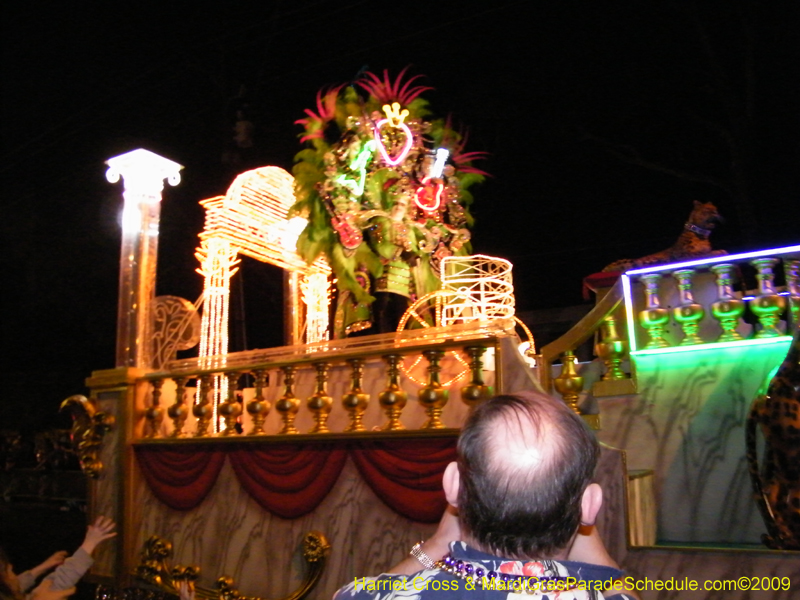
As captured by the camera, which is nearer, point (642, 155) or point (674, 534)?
point (674, 534)

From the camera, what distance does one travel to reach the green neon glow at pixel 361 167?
5.64 m

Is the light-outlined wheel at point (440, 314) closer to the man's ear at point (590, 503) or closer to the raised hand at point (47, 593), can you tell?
the raised hand at point (47, 593)

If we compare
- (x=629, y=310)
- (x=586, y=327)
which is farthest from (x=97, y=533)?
(x=629, y=310)

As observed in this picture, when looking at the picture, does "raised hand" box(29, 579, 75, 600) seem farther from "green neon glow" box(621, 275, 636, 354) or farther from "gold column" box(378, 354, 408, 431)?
"green neon glow" box(621, 275, 636, 354)

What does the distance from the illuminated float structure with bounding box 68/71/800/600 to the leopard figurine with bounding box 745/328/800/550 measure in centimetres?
16

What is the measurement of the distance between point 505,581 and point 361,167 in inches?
194

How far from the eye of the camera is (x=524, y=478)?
109 cm

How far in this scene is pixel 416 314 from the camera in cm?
508

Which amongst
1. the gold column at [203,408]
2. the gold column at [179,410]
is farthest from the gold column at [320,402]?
the gold column at [179,410]

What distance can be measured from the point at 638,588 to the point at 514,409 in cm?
208

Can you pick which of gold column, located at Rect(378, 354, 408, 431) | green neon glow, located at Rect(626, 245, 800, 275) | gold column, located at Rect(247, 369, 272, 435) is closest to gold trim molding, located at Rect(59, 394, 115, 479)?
gold column, located at Rect(247, 369, 272, 435)

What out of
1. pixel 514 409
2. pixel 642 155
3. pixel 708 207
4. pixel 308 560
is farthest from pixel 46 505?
pixel 642 155

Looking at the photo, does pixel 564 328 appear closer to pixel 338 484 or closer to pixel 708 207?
pixel 708 207

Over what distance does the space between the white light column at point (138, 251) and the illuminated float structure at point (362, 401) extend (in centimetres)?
2
